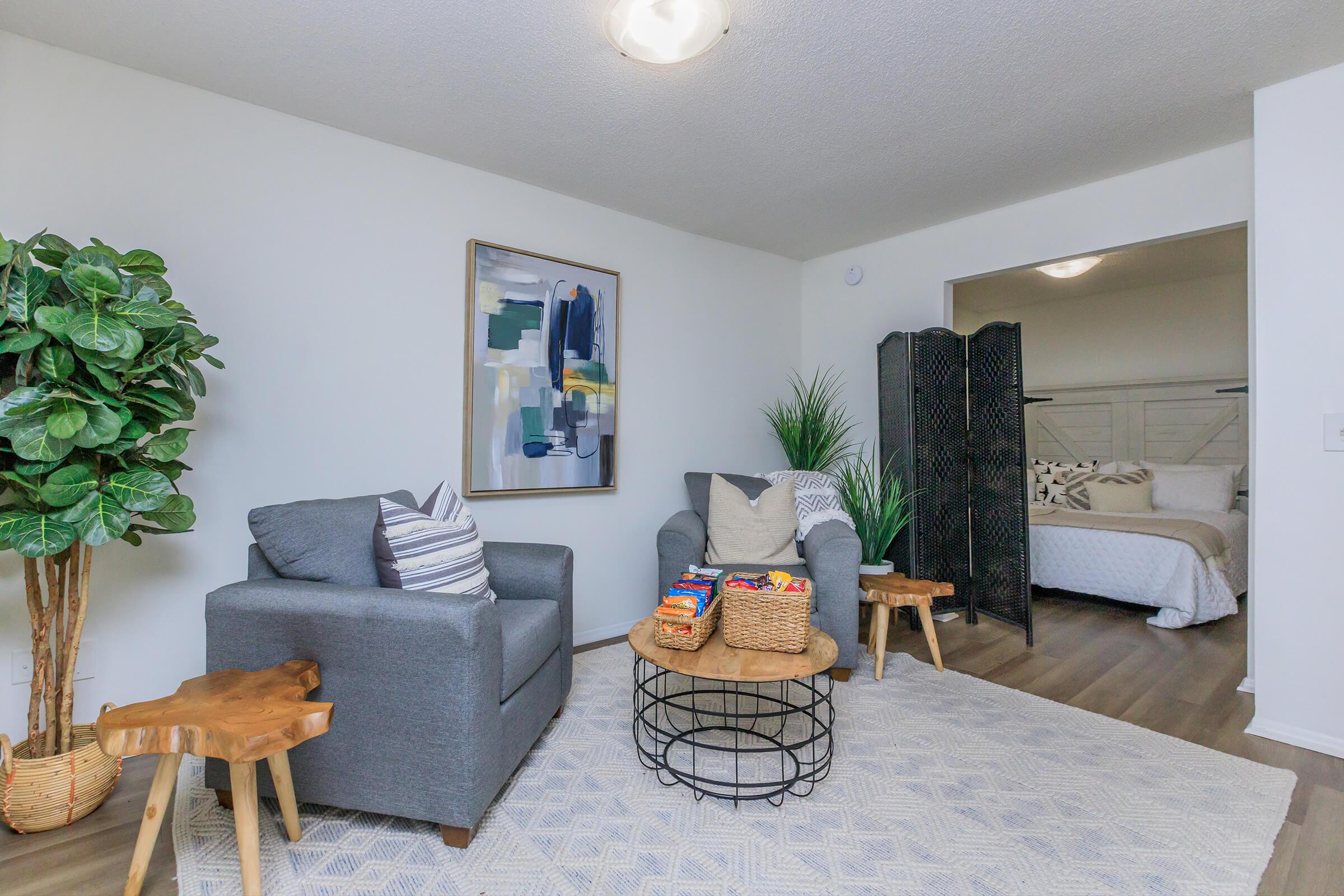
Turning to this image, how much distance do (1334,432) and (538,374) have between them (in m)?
3.24

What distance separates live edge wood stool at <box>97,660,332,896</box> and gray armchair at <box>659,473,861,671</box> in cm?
177

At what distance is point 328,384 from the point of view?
2.56m

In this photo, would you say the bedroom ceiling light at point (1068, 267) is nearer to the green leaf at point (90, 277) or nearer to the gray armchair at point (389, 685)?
the gray armchair at point (389, 685)

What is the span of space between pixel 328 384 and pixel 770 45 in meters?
2.15

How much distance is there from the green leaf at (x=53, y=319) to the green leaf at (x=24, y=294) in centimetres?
4

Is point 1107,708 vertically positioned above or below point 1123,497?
below

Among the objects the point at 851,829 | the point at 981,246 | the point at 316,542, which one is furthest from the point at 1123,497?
the point at 316,542

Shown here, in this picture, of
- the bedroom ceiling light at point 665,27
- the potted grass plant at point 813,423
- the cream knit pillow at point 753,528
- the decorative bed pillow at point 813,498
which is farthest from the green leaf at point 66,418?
the potted grass plant at point 813,423

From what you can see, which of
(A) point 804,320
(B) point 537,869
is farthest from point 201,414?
(A) point 804,320

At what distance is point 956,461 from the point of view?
3.69 metres

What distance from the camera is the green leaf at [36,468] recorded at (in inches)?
62.8

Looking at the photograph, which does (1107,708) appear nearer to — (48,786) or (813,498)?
(813,498)

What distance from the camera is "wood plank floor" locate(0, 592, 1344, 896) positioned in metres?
1.54

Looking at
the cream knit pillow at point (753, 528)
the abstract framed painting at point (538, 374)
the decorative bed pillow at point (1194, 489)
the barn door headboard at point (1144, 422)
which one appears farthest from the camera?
the barn door headboard at point (1144, 422)
